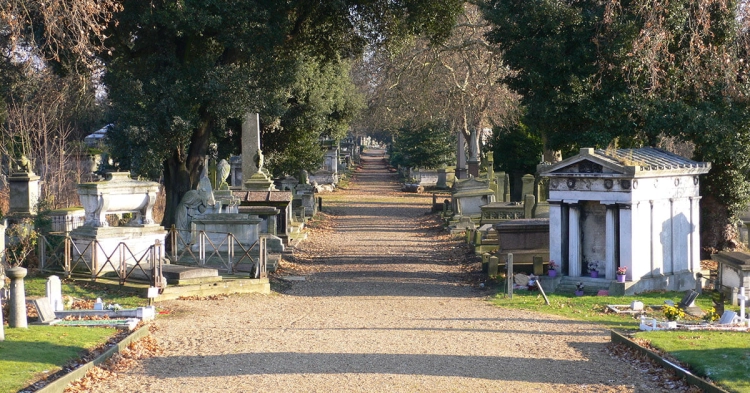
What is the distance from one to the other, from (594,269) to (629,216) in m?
1.51

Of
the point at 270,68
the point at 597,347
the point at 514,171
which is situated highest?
the point at 270,68

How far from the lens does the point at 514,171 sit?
131 feet

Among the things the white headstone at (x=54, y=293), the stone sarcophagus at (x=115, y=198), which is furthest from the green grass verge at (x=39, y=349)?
the stone sarcophagus at (x=115, y=198)

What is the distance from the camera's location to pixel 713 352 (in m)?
10.7

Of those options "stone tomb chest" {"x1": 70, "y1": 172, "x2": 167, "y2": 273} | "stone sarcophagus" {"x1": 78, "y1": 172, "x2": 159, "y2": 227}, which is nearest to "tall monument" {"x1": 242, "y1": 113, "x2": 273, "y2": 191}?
"stone sarcophagus" {"x1": 78, "y1": 172, "x2": 159, "y2": 227}

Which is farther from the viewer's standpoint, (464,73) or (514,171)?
(464,73)

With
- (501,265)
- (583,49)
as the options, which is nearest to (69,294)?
(501,265)

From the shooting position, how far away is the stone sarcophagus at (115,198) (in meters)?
16.6

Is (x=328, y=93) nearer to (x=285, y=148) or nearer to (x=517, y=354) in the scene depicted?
(x=285, y=148)

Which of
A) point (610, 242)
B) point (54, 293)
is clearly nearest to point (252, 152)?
point (610, 242)

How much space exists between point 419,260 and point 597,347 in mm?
11497

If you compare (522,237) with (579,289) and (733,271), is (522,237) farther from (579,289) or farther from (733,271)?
(733,271)

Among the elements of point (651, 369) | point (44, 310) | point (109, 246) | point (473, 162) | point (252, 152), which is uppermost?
point (252, 152)

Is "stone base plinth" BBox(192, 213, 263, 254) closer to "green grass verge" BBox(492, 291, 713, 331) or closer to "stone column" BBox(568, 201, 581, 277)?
"green grass verge" BBox(492, 291, 713, 331)
